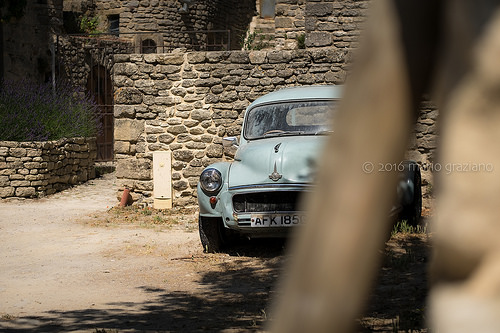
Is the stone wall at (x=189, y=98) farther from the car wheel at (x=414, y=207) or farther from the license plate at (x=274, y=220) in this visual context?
the license plate at (x=274, y=220)

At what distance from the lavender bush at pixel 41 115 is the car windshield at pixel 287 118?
5504mm

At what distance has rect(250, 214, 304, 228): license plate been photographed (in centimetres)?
638

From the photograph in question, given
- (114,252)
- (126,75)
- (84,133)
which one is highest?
(126,75)

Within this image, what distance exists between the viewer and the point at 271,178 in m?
6.49

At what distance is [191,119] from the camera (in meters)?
10.1

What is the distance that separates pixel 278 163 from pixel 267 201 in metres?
0.38

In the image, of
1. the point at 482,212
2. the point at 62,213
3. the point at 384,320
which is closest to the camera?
the point at 482,212

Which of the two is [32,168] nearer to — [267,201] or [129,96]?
[129,96]

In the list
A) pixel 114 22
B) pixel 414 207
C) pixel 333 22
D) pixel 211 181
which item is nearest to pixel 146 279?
pixel 211 181

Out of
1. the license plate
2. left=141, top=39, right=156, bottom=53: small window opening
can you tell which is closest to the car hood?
the license plate

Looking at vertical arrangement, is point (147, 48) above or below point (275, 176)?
above

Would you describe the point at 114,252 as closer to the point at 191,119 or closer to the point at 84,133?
the point at 191,119

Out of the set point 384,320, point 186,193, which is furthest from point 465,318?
point 186,193

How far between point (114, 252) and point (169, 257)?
696 mm
